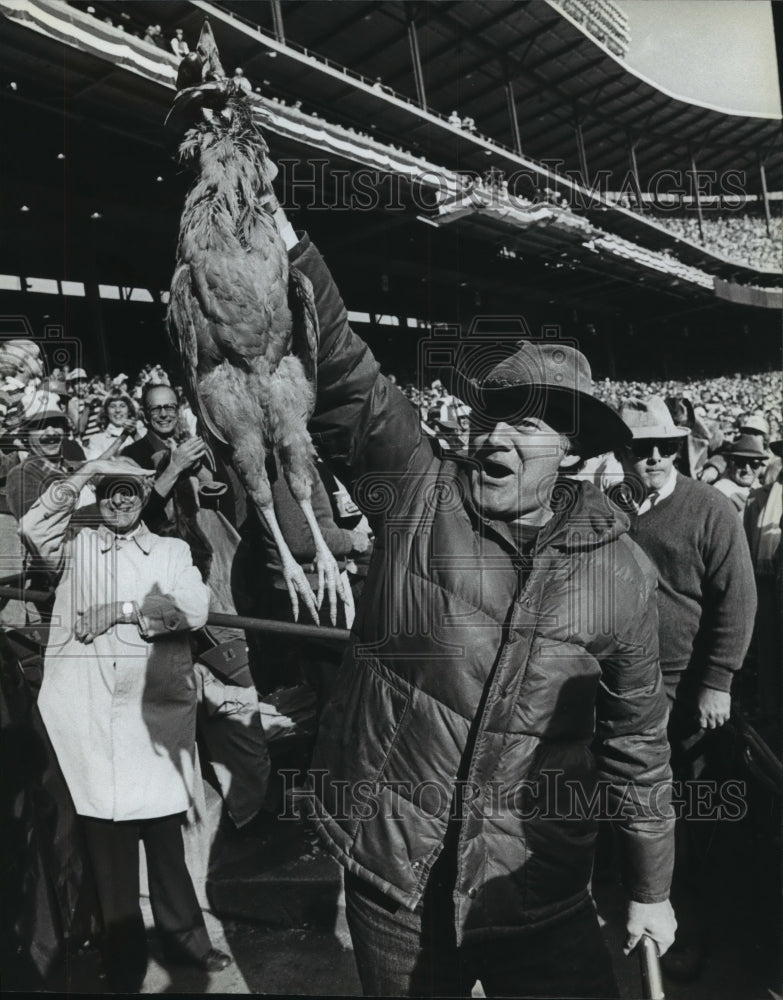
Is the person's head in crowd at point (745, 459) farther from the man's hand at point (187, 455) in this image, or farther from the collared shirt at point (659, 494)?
the man's hand at point (187, 455)

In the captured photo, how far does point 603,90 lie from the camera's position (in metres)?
3.24

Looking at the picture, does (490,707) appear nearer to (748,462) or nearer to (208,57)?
(208,57)

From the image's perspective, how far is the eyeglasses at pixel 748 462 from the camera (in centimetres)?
362

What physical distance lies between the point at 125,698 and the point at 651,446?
81.3 inches

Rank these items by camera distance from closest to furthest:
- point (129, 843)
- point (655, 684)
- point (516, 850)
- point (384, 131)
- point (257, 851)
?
1. point (516, 850)
2. point (655, 684)
3. point (129, 843)
4. point (257, 851)
5. point (384, 131)

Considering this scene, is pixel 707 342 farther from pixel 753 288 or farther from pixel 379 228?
pixel 379 228

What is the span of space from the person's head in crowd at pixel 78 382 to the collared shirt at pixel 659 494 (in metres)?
2.18

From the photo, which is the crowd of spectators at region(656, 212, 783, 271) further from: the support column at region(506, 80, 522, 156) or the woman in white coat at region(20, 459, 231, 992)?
the woman in white coat at region(20, 459, 231, 992)

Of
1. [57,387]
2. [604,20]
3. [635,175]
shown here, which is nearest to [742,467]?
[635,175]

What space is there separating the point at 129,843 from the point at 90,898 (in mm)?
243

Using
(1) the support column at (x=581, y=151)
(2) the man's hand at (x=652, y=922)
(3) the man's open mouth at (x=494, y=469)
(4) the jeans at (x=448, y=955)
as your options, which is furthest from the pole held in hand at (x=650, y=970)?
(1) the support column at (x=581, y=151)

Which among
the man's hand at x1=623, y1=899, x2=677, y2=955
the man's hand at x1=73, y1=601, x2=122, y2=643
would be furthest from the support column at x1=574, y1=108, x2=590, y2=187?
the man's hand at x1=623, y1=899, x2=677, y2=955

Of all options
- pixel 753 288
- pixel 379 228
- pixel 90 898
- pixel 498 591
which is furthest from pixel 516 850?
pixel 753 288

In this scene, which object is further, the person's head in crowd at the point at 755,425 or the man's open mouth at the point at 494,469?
the person's head in crowd at the point at 755,425
